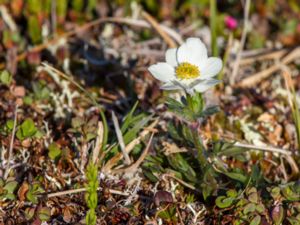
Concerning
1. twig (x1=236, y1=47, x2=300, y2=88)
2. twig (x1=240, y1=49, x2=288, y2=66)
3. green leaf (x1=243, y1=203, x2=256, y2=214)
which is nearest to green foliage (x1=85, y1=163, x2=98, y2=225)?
green leaf (x1=243, y1=203, x2=256, y2=214)

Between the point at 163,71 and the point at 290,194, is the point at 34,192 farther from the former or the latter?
the point at 290,194

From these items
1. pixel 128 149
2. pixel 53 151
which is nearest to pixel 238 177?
pixel 128 149

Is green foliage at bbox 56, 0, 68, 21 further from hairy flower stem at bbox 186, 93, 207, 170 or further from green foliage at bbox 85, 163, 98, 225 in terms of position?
green foliage at bbox 85, 163, 98, 225

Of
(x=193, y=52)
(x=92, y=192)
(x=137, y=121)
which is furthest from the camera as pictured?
(x=137, y=121)

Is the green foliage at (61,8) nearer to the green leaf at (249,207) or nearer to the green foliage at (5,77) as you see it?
A: the green foliage at (5,77)

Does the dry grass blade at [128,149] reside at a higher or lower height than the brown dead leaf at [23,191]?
higher

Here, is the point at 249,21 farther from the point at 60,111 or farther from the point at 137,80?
the point at 60,111

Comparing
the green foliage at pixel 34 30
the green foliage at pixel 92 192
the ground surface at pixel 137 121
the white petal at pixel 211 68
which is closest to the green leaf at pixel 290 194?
the ground surface at pixel 137 121
